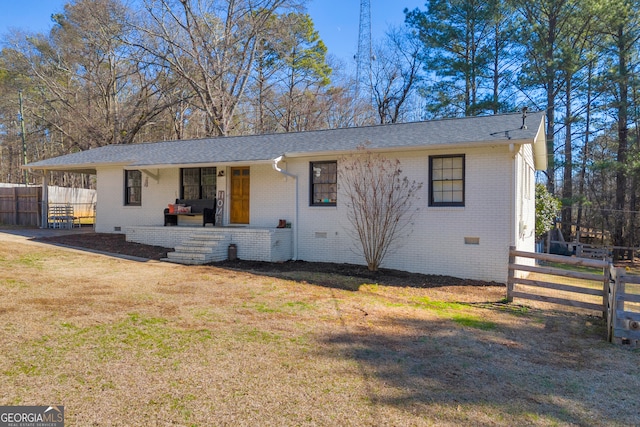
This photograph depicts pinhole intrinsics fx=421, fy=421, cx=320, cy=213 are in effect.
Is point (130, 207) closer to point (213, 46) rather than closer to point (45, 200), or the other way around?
point (45, 200)

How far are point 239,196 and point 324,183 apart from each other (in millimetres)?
3084

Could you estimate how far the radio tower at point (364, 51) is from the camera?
102 feet

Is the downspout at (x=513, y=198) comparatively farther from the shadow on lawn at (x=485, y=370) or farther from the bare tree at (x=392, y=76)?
A: the bare tree at (x=392, y=76)

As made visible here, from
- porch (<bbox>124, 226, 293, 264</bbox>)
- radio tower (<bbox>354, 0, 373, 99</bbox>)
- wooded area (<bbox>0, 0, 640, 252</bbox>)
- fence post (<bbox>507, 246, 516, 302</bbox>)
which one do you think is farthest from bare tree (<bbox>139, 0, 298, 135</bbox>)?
fence post (<bbox>507, 246, 516, 302</bbox>)

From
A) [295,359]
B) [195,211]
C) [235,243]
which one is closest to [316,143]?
[235,243]

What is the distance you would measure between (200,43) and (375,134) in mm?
16880

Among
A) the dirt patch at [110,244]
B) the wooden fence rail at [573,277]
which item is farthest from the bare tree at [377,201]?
the dirt patch at [110,244]

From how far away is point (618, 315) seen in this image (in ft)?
18.5

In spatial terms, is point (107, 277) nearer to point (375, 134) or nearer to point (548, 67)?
point (375, 134)

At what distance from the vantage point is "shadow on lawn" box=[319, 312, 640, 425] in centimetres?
351

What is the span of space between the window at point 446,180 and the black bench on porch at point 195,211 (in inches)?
274

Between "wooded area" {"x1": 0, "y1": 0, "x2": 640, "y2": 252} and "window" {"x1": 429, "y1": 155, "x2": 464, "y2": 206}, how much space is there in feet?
47.6

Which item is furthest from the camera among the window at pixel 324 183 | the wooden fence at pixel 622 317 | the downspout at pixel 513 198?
the window at pixel 324 183

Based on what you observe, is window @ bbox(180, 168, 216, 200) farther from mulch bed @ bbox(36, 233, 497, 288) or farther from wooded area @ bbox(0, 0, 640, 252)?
wooded area @ bbox(0, 0, 640, 252)
